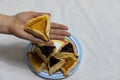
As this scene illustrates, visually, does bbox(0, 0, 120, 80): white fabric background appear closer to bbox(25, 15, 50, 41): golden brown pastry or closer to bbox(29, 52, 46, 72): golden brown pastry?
bbox(29, 52, 46, 72): golden brown pastry

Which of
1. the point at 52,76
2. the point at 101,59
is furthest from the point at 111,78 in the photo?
the point at 52,76

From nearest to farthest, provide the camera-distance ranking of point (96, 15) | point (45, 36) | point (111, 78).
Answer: point (45, 36) < point (111, 78) < point (96, 15)

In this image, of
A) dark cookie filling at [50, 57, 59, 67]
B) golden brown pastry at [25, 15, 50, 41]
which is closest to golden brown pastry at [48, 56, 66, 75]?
dark cookie filling at [50, 57, 59, 67]

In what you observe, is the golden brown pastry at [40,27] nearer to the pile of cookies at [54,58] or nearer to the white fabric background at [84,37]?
the pile of cookies at [54,58]

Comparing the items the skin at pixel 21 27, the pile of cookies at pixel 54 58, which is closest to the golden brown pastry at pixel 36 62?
the pile of cookies at pixel 54 58

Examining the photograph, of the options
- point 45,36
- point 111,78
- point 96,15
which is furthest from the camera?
point 96,15

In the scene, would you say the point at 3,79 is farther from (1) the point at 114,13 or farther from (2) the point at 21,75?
(1) the point at 114,13
